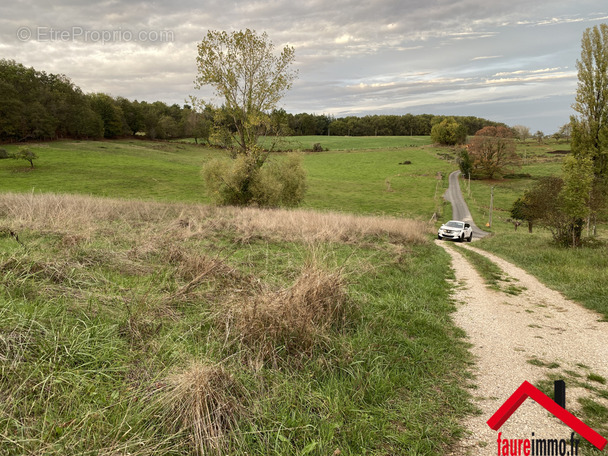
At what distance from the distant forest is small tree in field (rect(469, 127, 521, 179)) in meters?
44.8

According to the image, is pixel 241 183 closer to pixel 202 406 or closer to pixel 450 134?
pixel 202 406

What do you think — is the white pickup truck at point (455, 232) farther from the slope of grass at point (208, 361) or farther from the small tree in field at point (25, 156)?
the small tree in field at point (25, 156)

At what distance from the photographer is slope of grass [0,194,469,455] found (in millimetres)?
3375

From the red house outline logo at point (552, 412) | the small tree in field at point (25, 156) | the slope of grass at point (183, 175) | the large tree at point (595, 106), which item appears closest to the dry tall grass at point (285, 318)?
the red house outline logo at point (552, 412)

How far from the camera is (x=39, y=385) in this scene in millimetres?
3539

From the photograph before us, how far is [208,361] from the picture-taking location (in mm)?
4242

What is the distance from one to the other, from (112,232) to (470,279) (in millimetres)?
12848

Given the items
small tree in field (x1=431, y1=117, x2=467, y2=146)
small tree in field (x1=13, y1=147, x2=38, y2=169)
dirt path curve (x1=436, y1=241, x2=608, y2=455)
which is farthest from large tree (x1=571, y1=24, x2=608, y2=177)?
small tree in field (x1=431, y1=117, x2=467, y2=146)

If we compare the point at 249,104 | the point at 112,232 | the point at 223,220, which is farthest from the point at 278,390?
the point at 249,104

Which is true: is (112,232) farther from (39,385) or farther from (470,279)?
(470,279)

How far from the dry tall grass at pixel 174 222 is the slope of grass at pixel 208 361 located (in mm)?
3841

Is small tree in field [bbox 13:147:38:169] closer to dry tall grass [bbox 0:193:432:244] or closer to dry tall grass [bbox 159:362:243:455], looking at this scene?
dry tall grass [bbox 0:193:432:244]

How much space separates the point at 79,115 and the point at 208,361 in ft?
287

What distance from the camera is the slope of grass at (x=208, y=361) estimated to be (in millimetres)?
3375
